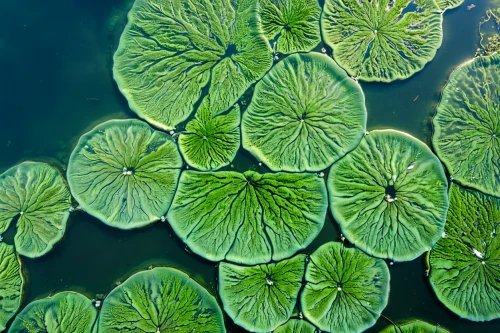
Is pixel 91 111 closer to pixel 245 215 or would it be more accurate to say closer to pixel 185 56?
pixel 185 56

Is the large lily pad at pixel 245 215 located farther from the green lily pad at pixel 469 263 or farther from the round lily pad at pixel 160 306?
the green lily pad at pixel 469 263

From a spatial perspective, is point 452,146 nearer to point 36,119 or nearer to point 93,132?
point 93,132

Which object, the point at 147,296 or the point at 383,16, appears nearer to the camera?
the point at 147,296

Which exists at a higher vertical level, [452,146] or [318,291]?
[452,146]

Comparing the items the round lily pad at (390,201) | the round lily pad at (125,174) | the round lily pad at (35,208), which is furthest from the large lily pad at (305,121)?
the round lily pad at (35,208)

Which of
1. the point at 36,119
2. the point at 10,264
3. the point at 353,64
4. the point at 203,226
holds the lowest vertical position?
the point at 10,264

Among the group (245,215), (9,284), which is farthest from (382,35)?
(9,284)

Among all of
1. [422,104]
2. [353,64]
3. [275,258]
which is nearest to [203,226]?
[275,258]
